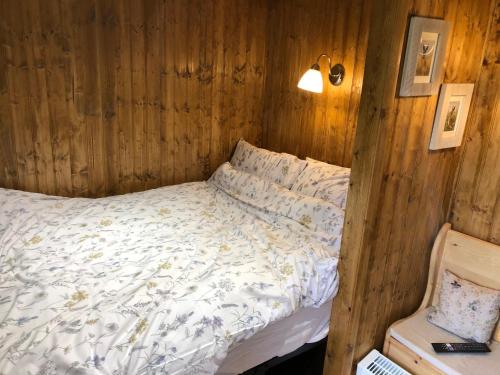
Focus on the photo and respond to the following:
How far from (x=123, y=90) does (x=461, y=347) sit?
96.8 inches

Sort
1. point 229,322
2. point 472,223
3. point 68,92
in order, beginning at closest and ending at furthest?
point 229,322 → point 472,223 → point 68,92

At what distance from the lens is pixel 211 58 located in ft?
10.1

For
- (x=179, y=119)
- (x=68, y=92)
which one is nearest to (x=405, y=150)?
(x=179, y=119)

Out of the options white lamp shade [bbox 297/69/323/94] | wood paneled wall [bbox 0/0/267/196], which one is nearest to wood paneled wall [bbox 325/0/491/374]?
white lamp shade [bbox 297/69/323/94]

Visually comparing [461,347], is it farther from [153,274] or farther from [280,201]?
[153,274]

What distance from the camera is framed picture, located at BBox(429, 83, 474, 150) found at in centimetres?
183

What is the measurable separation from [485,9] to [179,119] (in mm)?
2022

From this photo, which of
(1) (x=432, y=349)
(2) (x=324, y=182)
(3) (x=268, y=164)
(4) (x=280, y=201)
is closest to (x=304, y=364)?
(1) (x=432, y=349)

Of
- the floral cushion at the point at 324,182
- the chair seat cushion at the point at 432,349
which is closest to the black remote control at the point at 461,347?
the chair seat cushion at the point at 432,349

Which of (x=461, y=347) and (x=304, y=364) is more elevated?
(x=461, y=347)

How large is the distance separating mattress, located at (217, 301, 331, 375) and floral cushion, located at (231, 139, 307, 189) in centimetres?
90

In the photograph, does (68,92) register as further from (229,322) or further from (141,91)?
(229,322)

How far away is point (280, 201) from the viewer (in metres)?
2.45

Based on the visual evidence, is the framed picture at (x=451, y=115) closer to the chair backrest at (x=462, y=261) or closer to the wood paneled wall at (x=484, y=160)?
the wood paneled wall at (x=484, y=160)
